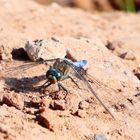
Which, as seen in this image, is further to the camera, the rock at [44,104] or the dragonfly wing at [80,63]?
the dragonfly wing at [80,63]

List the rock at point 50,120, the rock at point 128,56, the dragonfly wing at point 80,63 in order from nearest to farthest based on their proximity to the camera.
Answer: the rock at point 50,120, the dragonfly wing at point 80,63, the rock at point 128,56

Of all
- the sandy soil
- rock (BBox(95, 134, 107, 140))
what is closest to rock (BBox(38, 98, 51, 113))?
the sandy soil

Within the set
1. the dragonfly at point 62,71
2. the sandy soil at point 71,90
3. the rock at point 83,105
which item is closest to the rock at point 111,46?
the sandy soil at point 71,90

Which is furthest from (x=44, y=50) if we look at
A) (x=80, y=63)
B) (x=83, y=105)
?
(x=83, y=105)

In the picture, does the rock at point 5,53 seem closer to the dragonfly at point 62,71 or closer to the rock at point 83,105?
the dragonfly at point 62,71

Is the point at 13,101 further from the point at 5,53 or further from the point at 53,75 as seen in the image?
the point at 5,53

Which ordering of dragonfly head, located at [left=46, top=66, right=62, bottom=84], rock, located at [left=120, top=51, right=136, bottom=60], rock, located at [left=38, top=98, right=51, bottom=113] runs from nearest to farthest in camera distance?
rock, located at [left=38, top=98, right=51, bottom=113], dragonfly head, located at [left=46, top=66, right=62, bottom=84], rock, located at [left=120, top=51, right=136, bottom=60]

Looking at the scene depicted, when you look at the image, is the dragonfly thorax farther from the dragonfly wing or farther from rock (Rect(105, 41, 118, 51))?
rock (Rect(105, 41, 118, 51))

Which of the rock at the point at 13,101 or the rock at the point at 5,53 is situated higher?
the rock at the point at 5,53

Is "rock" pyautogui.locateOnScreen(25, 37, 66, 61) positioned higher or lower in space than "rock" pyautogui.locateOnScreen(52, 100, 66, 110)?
higher
